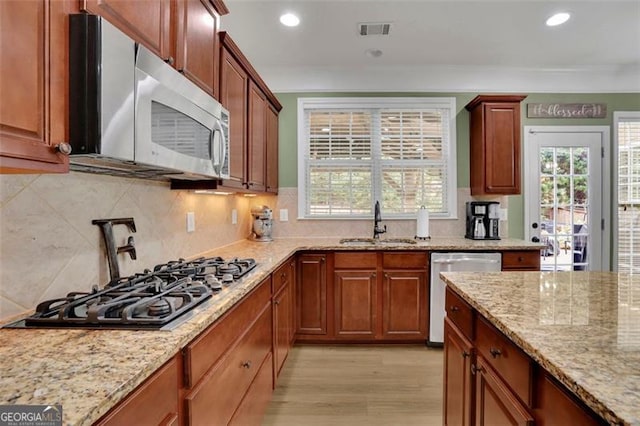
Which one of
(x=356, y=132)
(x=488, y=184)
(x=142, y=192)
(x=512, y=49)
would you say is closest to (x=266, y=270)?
(x=142, y=192)

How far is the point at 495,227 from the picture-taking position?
3557mm

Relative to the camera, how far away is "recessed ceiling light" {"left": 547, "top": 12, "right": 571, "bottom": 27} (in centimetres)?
269

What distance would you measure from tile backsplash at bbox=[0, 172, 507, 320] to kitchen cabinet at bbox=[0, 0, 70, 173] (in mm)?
375

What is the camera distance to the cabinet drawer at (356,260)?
10.3 feet

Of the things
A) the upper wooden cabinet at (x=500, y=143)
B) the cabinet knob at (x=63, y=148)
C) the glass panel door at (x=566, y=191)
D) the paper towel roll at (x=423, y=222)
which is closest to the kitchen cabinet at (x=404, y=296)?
the paper towel roll at (x=423, y=222)

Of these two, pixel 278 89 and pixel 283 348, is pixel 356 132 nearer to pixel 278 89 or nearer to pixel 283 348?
pixel 278 89

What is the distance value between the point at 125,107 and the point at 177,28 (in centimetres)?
65

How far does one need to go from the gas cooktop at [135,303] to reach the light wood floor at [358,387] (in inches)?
44.8

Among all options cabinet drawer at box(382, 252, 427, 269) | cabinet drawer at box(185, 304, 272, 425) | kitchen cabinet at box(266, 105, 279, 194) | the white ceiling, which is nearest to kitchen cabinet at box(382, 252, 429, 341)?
cabinet drawer at box(382, 252, 427, 269)

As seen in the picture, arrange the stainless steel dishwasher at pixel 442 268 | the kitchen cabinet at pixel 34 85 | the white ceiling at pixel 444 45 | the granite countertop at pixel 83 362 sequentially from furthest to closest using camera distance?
the stainless steel dishwasher at pixel 442 268
the white ceiling at pixel 444 45
the kitchen cabinet at pixel 34 85
the granite countertop at pixel 83 362

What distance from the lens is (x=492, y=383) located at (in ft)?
3.97

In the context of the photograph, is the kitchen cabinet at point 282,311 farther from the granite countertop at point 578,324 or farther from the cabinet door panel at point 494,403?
the cabinet door panel at point 494,403

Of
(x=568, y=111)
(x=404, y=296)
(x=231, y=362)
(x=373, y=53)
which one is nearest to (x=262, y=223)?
(x=404, y=296)

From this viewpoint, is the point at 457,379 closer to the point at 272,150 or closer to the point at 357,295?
the point at 357,295
